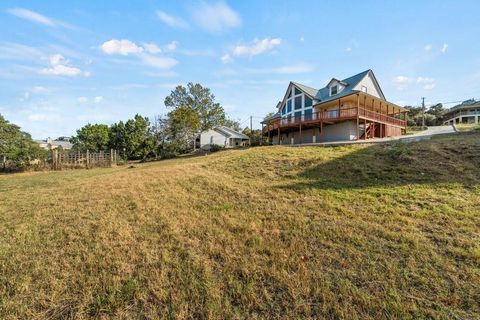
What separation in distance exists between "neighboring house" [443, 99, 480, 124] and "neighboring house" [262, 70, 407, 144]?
2961 centimetres

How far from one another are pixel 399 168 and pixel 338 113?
12.3 meters

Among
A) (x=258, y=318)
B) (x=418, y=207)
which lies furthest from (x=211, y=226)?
(x=418, y=207)

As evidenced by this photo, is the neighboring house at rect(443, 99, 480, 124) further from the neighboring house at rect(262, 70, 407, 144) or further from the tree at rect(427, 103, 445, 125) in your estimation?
the neighboring house at rect(262, 70, 407, 144)

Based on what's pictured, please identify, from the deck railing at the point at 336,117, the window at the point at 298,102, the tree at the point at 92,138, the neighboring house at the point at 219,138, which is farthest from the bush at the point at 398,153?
the tree at the point at 92,138

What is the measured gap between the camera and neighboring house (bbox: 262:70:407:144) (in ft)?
64.9

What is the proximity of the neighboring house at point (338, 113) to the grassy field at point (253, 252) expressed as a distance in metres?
13.2

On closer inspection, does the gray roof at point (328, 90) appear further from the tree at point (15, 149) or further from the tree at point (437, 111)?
the tree at point (437, 111)

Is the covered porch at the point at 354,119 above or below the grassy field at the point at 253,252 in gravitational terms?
above

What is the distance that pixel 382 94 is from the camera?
2484 centimetres

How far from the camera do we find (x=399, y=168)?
8188 millimetres

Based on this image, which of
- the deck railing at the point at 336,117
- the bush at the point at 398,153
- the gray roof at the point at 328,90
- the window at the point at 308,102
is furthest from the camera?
the window at the point at 308,102

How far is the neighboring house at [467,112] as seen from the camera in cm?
4169

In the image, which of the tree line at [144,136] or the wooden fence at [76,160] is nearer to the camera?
the wooden fence at [76,160]

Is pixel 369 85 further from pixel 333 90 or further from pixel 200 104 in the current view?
pixel 200 104
